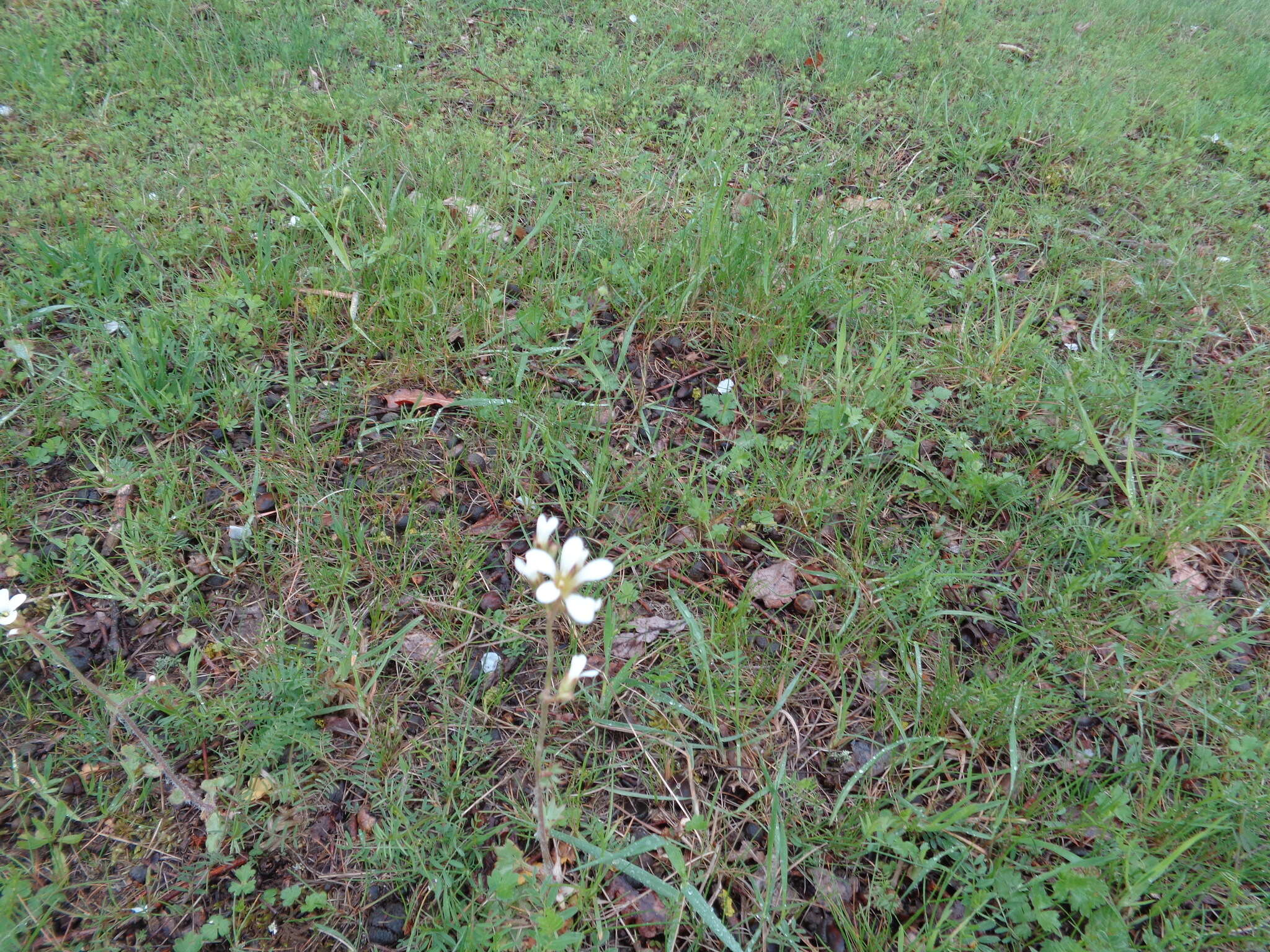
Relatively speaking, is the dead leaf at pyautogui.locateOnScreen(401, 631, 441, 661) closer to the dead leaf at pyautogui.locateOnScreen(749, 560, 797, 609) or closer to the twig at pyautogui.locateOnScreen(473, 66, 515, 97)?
the dead leaf at pyautogui.locateOnScreen(749, 560, 797, 609)

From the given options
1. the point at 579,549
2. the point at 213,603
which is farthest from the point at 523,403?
the point at 579,549

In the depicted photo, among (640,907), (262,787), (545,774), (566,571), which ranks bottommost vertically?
(640,907)

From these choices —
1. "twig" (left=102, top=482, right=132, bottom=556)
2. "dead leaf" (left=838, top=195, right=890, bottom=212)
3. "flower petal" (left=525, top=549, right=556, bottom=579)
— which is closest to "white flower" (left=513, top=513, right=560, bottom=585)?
"flower petal" (left=525, top=549, right=556, bottom=579)

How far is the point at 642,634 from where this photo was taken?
72.5 inches

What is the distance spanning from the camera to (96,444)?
6.68 feet

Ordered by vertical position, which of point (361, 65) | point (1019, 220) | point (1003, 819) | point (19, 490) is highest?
point (361, 65)

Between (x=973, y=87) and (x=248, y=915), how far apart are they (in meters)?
4.53

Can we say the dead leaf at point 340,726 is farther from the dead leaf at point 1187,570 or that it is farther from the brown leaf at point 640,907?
the dead leaf at point 1187,570

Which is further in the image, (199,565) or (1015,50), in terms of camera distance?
(1015,50)

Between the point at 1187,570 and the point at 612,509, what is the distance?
65.6 inches

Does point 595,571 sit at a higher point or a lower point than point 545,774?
higher

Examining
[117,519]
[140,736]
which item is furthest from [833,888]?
[117,519]

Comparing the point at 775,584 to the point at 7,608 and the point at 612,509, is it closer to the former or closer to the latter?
the point at 612,509

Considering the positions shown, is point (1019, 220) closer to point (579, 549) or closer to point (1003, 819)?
point (1003, 819)
